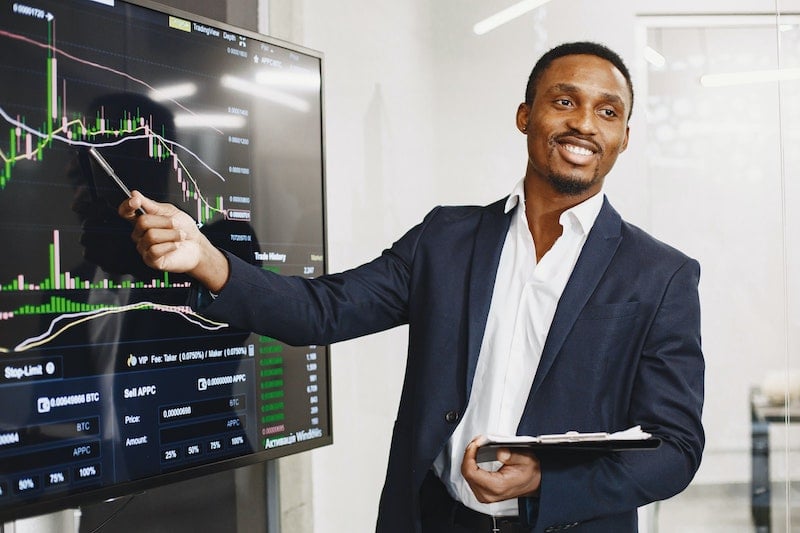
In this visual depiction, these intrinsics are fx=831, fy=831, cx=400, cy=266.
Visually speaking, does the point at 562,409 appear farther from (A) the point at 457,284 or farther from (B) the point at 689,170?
(B) the point at 689,170

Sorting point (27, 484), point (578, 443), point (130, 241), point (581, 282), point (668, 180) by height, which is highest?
point (668, 180)

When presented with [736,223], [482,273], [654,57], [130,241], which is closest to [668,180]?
[736,223]

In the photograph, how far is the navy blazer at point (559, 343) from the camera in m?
1.63

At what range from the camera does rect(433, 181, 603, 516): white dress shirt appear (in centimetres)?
179

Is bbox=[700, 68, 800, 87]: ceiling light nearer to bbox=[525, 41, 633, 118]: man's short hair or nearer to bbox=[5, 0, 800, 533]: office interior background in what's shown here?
bbox=[5, 0, 800, 533]: office interior background

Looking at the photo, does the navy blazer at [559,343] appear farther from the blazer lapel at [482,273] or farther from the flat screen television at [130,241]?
the flat screen television at [130,241]

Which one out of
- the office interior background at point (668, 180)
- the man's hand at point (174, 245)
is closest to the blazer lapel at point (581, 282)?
the man's hand at point (174, 245)

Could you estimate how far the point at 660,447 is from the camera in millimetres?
1641

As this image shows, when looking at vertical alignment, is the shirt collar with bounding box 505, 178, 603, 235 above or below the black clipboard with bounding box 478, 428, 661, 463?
above

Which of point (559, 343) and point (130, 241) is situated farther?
point (130, 241)

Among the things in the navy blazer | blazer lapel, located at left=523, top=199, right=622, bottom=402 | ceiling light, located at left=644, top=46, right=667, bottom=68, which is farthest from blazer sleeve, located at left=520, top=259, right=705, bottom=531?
ceiling light, located at left=644, top=46, right=667, bottom=68

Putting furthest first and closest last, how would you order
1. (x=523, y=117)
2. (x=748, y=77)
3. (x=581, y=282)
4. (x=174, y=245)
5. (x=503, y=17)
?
1. (x=503, y=17)
2. (x=748, y=77)
3. (x=523, y=117)
4. (x=581, y=282)
5. (x=174, y=245)

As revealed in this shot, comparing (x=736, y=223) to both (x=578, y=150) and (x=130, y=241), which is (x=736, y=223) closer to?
(x=578, y=150)

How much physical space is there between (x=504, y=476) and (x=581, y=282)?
465mm
